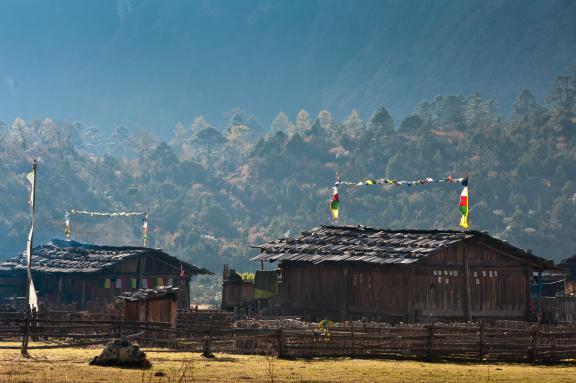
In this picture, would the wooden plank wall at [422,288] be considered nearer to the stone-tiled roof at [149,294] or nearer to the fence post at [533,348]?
the stone-tiled roof at [149,294]

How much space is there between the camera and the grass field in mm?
30922

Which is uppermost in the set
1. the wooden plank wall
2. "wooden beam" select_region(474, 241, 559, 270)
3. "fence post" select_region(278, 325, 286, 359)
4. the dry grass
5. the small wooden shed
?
"wooden beam" select_region(474, 241, 559, 270)

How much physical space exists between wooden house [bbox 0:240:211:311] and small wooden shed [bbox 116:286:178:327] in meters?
22.7

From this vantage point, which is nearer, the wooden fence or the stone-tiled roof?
the wooden fence

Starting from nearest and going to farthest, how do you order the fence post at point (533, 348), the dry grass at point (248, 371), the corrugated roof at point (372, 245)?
the dry grass at point (248, 371)
the fence post at point (533, 348)
the corrugated roof at point (372, 245)

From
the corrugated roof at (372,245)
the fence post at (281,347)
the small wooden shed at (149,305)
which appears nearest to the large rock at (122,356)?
the fence post at (281,347)

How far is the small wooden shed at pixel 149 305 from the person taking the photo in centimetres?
4609

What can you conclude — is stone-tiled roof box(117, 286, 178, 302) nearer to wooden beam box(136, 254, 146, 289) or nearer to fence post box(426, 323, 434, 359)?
fence post box(426, 323, 434, 359)

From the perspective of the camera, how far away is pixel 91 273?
70.4 metres

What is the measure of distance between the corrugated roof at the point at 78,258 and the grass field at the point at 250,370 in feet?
100.0

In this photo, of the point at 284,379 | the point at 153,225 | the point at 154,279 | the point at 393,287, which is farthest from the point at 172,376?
the point at 153,225

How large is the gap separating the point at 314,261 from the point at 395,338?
17259mm

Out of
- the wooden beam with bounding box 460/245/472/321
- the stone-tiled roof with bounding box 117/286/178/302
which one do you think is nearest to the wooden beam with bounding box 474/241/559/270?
the wooden beam with bounding box 460/245/472/321

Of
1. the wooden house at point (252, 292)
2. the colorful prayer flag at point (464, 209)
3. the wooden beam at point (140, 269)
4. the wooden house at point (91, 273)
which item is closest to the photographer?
the colorful prayer flag at point (464, 209)
